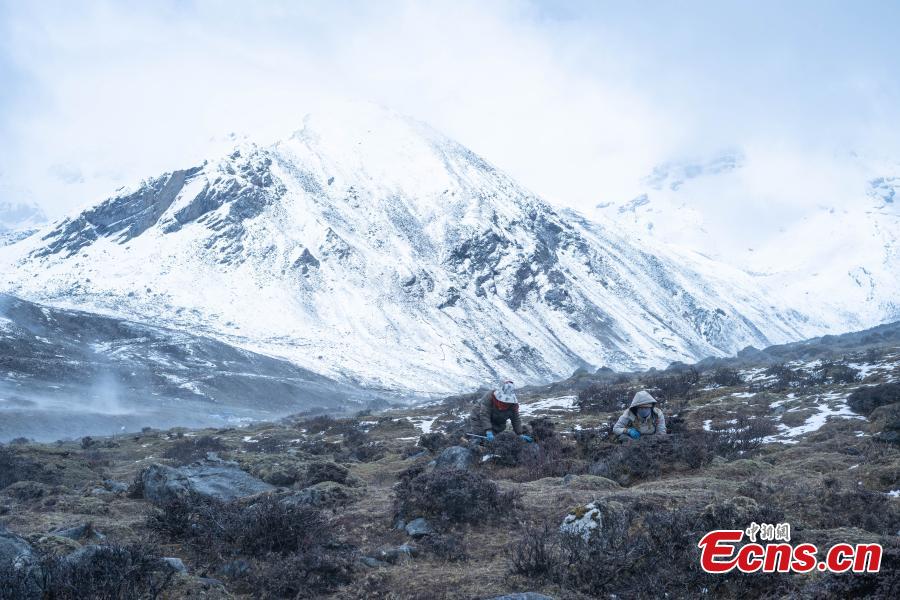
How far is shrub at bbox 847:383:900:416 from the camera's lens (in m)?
17.9

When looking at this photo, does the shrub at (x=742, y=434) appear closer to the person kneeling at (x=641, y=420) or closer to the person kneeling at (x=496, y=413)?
the person kneeling at (x=641, y=420)

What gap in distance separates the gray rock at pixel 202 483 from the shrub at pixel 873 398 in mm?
15842

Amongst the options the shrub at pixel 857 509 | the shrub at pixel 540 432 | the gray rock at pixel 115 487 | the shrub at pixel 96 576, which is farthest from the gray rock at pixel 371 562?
the gray rock at pixel 115 487

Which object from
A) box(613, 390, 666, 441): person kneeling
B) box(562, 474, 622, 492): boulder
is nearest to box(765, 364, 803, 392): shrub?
box(613, 390, 666, 441): person kneeling

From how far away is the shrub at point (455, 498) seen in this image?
361 inches

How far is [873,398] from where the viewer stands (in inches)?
719

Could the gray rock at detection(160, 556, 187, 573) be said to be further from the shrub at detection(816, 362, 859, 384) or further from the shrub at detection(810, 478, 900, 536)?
the shrub at detection(816, 362, 859, 384)

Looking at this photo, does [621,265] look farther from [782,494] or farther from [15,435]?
[782,494]

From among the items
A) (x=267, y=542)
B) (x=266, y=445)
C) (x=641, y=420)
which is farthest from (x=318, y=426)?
(x=267, y=542)

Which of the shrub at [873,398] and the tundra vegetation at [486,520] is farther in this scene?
the shrub at [873,398]

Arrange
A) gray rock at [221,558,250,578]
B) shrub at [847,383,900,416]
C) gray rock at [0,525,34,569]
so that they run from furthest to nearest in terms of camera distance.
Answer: shrub at [847,383,900,416] < gray rock at [221,558,250,578] < gray rock at [0,525,34,569]

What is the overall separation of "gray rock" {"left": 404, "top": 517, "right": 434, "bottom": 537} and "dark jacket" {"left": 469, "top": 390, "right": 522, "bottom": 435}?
582 cm

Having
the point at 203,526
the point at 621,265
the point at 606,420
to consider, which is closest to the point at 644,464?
the point at 203,526

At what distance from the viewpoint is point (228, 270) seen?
13862cm
